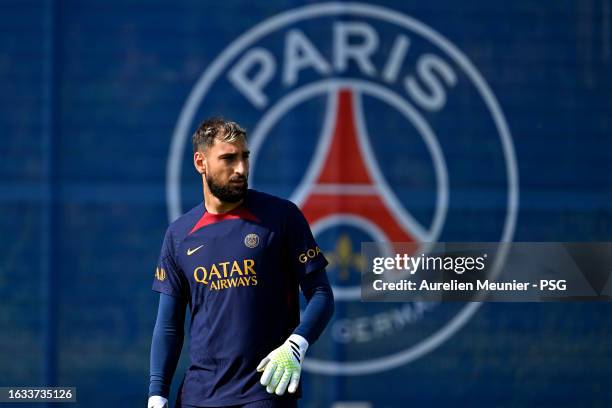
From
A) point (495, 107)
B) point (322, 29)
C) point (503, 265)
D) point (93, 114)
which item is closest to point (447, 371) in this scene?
point (503, 265)

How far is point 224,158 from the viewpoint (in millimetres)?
3711

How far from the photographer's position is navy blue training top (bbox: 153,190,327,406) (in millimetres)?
3727

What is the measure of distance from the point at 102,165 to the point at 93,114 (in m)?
0.28

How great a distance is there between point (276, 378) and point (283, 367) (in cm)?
5

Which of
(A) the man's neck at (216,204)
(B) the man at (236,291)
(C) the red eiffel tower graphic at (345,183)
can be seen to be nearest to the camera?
(B) the man at (236,291)

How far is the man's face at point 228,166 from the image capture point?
3709 millimetres

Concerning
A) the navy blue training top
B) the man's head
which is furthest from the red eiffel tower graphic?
the man's head

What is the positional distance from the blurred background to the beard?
6.00 ft

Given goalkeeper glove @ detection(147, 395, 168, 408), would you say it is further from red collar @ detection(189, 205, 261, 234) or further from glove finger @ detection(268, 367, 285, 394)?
red collar @ detection(189, 205, 261, 234)

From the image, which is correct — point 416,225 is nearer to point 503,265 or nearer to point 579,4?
point 503,265

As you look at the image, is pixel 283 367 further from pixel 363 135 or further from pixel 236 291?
pixel 363 135
